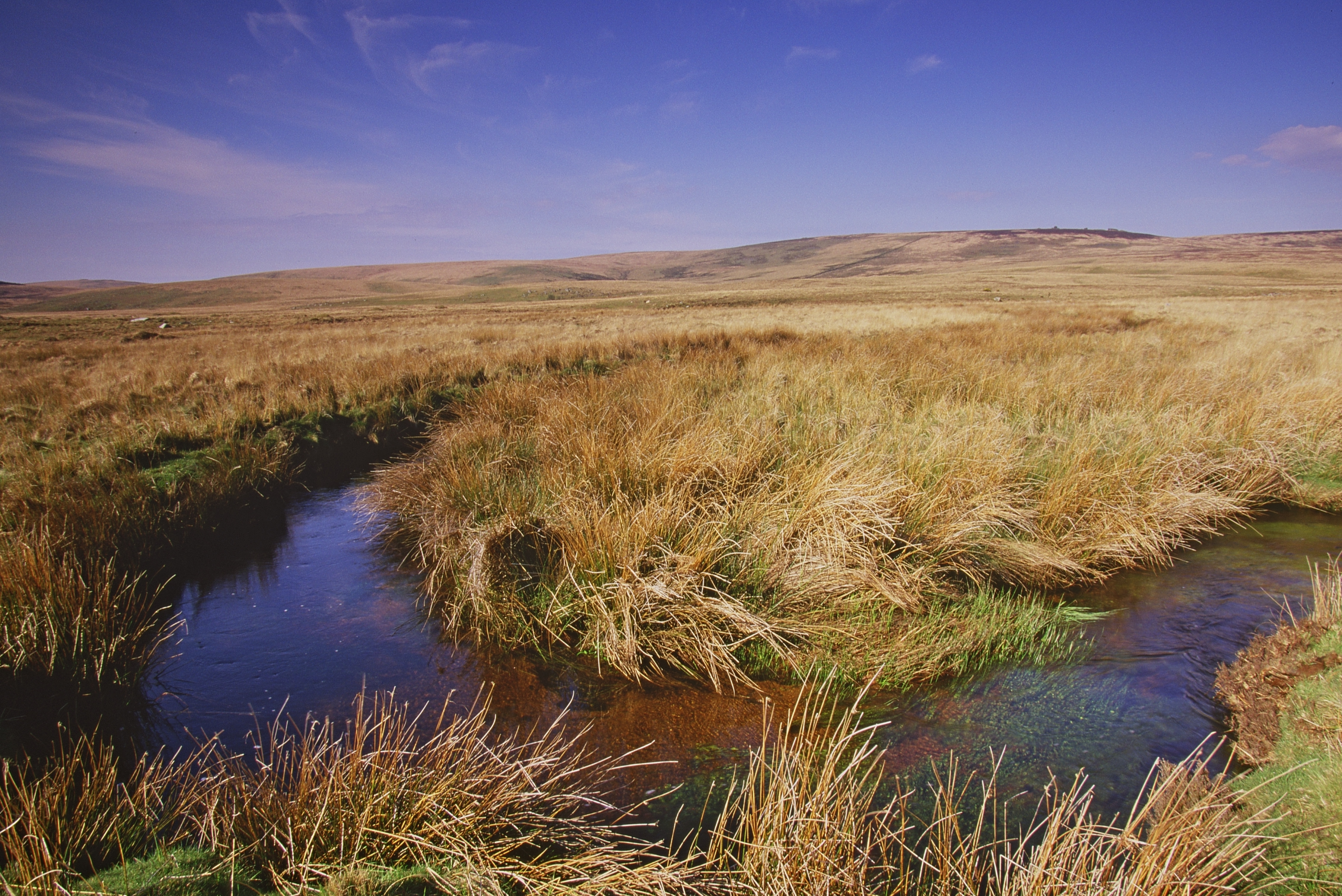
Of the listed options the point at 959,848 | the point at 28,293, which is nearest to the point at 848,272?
the point at 959,848

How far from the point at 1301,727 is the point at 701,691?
3.01 metres

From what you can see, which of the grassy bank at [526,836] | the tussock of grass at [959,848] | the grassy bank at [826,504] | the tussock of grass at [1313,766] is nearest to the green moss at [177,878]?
the grassy bank at [526,836]

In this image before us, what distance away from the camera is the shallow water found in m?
3.54

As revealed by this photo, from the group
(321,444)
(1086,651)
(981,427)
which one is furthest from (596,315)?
(1086,651)

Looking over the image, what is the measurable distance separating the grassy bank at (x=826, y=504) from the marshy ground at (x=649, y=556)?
0.03 metres

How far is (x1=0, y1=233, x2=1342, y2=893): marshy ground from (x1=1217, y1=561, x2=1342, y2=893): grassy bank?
0.15 meters

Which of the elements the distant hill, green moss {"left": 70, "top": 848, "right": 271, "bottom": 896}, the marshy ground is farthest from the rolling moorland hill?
green moss {"left": 70, "top": 848, "right": 271, "bottom": 896}

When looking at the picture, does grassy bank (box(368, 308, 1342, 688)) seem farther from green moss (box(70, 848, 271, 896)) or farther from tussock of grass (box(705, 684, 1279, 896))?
green moss (box(70, 848, 271, 896))

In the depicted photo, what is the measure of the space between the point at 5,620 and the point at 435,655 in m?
2.33

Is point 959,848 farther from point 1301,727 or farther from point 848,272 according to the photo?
point 848,272

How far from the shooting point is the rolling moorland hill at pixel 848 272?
93.1 metres

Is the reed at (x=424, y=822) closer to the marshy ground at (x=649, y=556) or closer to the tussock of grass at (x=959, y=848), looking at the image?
→ the marshy ground at (x=649, y=556)

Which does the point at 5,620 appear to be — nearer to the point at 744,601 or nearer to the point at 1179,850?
the point at 744,601

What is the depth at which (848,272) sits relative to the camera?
14900 cm
